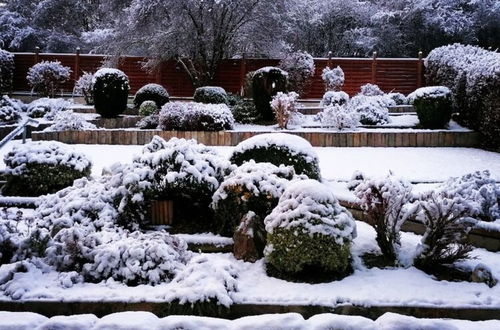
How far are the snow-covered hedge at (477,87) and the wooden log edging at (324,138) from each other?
60 cm

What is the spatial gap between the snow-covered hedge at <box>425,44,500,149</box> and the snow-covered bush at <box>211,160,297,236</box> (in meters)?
6.77

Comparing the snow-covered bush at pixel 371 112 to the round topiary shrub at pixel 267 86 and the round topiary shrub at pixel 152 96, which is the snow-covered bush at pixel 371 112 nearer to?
the round topiary shrub at pixel 267 86

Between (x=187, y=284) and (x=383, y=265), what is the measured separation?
1.83 metres

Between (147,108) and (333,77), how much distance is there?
284 inches

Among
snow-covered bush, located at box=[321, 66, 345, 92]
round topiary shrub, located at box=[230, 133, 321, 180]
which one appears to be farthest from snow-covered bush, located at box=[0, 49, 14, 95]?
round topiary shrub, located at box=[230, 133, 321, 180]

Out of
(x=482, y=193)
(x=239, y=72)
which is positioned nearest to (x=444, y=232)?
(x=482, y=193)

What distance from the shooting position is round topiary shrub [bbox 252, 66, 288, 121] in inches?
542

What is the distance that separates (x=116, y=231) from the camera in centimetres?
546

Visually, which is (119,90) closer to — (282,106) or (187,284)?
(282,106)

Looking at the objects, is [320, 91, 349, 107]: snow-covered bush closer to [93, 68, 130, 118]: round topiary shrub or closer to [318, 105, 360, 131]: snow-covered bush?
[318, 105, 360, 131]: snow-covered bush

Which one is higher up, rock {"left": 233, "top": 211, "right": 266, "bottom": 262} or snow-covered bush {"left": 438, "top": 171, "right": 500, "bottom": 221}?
snow-covered bush {"left": 438, "top": 171, "right": 500, "bottom": 221}

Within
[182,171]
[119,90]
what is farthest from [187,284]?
[119,90]

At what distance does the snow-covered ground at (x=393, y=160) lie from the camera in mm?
8766

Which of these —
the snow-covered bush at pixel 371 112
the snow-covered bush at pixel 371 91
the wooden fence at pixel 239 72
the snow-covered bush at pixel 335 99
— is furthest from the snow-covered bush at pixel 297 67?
the snow-covered bush at pixel 371 112
